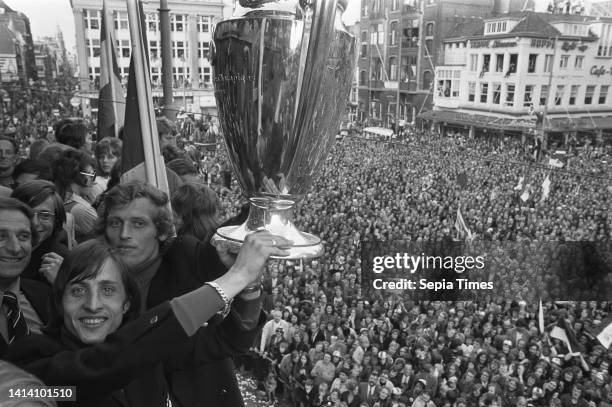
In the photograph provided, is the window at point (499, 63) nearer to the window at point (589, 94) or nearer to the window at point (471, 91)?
the window at point (471, 91)

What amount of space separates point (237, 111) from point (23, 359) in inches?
23.3

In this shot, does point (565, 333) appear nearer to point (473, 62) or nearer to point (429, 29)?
point (473, 62)

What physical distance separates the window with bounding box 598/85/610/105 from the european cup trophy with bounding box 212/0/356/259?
918 inches

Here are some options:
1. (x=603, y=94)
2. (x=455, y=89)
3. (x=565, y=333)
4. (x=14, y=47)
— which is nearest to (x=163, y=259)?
(x=565, y=333)

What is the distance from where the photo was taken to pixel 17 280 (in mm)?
1222

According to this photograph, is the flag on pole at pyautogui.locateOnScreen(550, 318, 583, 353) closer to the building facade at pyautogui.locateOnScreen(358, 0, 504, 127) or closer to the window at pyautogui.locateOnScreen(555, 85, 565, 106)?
the window at pyautogui.locateOnScreen(555, 85, 565, 106)

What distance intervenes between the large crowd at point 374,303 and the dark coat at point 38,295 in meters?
0.04

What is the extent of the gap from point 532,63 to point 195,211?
21.2m

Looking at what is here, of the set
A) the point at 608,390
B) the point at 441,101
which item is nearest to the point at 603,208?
the point at 608,390

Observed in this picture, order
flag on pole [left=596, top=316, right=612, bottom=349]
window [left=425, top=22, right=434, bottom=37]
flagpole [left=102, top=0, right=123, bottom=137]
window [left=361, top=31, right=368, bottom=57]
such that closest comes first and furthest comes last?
flagpole [left=102, top=0, right=123, bottom=137], flag on pole [left=596, top=316, right=612, bottom=349], window [left=425, top=22, right=434, bottom=37], window [left=361, top=31, right=368, bottom=57]

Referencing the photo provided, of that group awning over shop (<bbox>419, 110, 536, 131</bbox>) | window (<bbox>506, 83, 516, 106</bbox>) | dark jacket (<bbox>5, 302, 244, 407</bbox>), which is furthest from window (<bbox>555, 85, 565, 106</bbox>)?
dark jacket (<bbox>5, 302, 244, 407</bbox>)

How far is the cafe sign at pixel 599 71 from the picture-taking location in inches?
778

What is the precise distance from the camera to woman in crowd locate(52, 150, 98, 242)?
2.07 metres

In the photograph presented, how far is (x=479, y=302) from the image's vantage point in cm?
650
